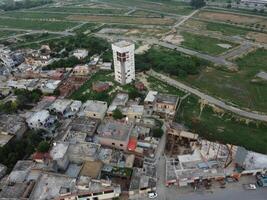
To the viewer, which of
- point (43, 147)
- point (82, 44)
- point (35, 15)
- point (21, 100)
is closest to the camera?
point (43, 147)

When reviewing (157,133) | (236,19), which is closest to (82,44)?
(157,133)

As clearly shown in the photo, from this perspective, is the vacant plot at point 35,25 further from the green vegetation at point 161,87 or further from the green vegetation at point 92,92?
the green vegetation at point 161,87

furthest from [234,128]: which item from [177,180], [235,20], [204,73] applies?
[235,20]

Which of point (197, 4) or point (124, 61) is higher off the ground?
point (197, 4)

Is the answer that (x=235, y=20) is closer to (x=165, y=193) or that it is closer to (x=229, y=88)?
(x=229, y=88)

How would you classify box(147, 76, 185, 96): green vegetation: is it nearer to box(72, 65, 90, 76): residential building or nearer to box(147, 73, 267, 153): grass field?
box(147, 73, 267, 153): grass field

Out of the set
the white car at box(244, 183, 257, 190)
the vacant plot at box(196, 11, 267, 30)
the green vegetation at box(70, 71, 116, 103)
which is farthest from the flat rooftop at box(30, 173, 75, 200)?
the vacant plot at box(196, 11, 267, 30)

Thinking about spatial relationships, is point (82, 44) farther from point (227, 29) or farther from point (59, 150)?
point (227, 29)
